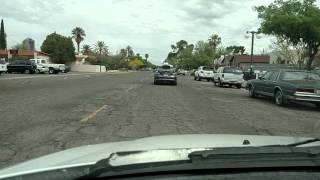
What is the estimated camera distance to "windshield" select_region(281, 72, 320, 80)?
22297 mm

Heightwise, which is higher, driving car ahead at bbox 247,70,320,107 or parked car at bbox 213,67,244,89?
driving car ahead at bbox 247,70,320,107

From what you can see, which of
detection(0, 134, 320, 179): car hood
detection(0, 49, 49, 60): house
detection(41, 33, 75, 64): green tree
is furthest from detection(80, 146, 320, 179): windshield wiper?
detection(41, 33, 75, 64): green tree

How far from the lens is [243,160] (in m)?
2.52

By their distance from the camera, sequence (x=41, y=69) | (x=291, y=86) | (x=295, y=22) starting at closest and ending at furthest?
(x=291, y=86) → (x=295, y=22) → (x=41, y=69)

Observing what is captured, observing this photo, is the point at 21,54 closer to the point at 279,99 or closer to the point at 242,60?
the point at 242,60

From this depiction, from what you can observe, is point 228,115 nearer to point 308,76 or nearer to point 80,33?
point 308,76

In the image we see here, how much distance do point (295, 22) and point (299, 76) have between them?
16.0m

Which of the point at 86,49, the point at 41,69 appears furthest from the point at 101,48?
the point at 41,69

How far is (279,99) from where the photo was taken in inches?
878

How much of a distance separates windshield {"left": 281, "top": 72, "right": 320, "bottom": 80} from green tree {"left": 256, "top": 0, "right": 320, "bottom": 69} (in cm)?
1550

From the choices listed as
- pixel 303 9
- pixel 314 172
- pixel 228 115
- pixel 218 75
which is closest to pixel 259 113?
pixel 228 115

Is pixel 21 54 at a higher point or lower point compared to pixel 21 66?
higher

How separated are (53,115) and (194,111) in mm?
4577

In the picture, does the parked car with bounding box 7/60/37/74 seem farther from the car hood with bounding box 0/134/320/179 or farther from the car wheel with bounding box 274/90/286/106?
the car hood with bounding box 0/134/320/179
